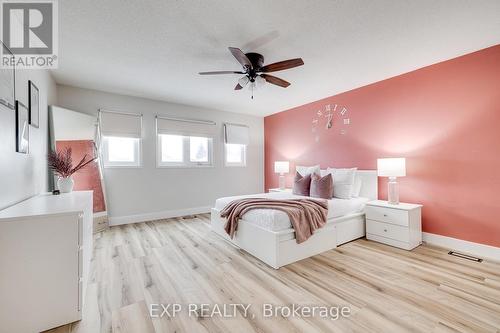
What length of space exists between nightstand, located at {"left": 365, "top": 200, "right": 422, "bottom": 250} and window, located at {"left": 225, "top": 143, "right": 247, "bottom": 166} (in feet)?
10.9

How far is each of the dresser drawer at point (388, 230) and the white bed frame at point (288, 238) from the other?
0.16 m

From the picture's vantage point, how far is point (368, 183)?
12.3 feet

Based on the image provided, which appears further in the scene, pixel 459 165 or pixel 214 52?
pixel 459 165

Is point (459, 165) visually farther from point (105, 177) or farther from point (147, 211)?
point (105, 177)

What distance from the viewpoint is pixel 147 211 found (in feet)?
14.5

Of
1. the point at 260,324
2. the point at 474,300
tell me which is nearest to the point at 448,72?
the point at 474,300

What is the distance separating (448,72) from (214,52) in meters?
3.10

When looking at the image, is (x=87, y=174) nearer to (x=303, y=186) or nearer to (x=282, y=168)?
(x=303, y=186)

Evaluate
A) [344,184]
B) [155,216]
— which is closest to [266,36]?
[344,184]

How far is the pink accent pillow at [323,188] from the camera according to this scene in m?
3.49

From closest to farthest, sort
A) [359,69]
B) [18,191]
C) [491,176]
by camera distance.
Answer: [18,191] < [491,176] < [359,69]

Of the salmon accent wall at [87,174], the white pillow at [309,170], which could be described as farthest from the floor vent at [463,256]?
the salmon accent wall at [87,174]

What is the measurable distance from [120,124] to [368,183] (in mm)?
4656

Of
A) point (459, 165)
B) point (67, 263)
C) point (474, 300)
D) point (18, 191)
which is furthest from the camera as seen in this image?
point (459, 165)
